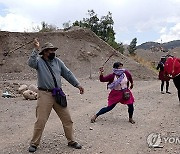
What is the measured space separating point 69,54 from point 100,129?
1918 cm

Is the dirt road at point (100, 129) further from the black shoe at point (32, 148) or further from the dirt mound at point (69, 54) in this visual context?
the dirt mound at point (69, 54)

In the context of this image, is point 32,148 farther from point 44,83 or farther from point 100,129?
point 100,129

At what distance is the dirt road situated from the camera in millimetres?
6578

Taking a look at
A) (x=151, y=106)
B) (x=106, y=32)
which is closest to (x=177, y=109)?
(x=151, y=106)

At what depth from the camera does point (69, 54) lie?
26.9 m

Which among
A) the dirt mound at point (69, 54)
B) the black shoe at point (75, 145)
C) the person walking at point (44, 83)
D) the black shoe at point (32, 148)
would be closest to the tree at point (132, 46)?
the dirt mound at point (69, 54)

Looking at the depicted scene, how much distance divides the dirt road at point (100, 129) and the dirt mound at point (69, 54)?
38.6 feet

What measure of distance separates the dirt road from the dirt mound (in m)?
11.8

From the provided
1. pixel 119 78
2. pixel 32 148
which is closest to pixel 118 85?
pixel 119 78

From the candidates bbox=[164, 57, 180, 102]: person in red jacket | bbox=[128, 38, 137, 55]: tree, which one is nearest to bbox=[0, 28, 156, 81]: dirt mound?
bbox=[164, 57, 180, 102]: person in red jacket

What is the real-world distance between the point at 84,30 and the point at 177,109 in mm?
19809

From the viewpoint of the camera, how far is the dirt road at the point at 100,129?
6.58 metres

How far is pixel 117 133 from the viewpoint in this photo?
7633 millimetres

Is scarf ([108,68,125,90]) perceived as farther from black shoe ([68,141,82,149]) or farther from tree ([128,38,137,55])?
tree ([128,38,137,55])
